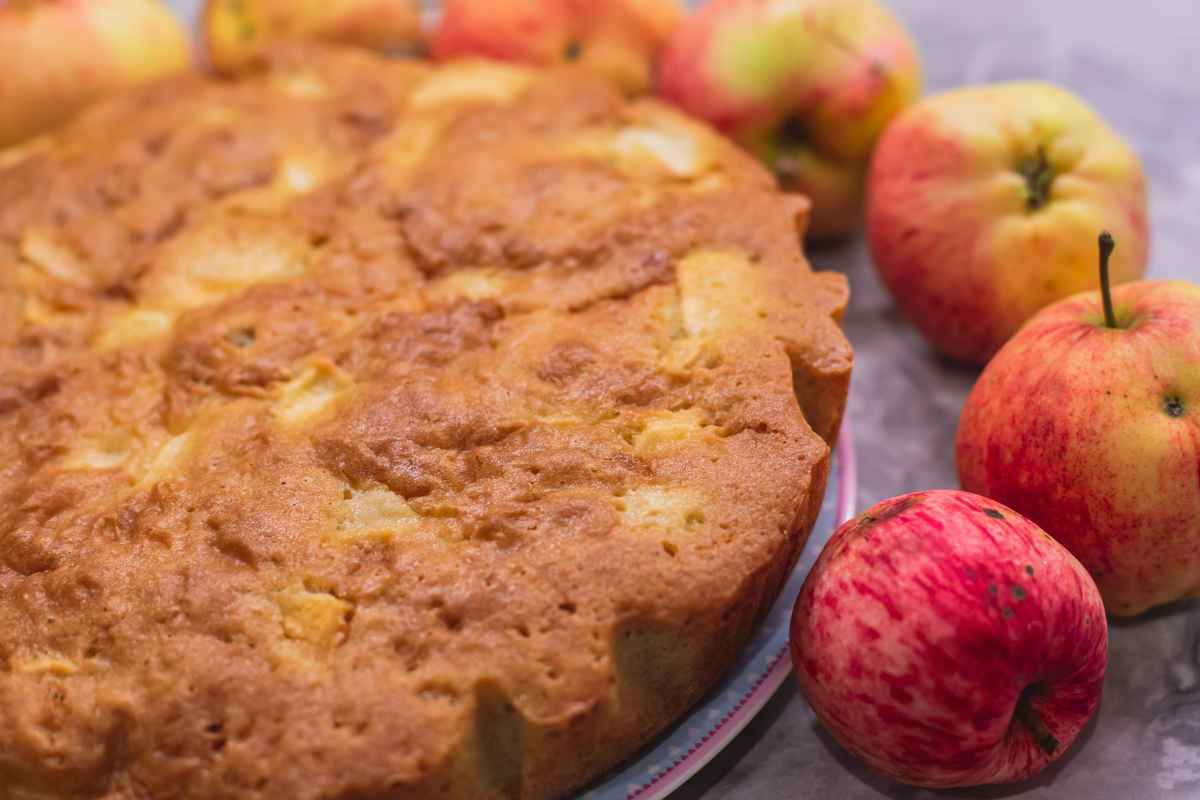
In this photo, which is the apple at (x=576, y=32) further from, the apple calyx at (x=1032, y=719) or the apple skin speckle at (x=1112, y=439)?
the apple calyx at (x=1032, y=719)

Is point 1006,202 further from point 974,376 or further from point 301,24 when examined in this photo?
point 301,24

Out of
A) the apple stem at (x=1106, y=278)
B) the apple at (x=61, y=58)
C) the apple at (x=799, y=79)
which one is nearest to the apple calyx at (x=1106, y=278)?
the apple stem at (x=1106, y=278)

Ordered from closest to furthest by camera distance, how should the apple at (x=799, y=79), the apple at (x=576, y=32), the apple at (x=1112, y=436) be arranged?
the apple at (x=1112, y=436)
the apple at (x=799, y=79)
the apple at (x=576, y=32)

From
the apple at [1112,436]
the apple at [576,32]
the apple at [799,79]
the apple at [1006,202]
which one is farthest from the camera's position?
Answer: the apple at [576,32]

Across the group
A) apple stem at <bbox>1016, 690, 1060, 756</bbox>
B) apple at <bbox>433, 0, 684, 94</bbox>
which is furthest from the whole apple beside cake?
apple at <bbox>433, 0, 684, 94</bbox>

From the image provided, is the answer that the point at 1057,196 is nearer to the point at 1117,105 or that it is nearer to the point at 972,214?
the point at 972,214

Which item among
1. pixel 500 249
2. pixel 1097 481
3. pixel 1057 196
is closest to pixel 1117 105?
pixel 1057 196
